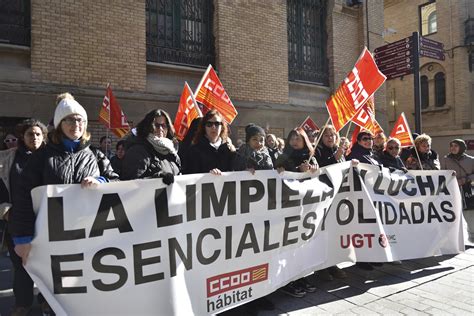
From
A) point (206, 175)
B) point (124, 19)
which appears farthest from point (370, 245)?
point (124, 19)

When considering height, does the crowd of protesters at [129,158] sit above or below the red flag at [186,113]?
below

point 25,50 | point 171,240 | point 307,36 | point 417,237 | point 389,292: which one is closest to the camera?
point 171,240

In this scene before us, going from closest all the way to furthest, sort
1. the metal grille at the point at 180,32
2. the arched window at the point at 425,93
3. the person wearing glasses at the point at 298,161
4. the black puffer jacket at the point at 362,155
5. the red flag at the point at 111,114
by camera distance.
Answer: the person wearing glasses at the point at 298,161 → the black puffer jacket at the point at 362,155 → the red flag at the point at 111,114 → the metal grille at the point at 180,32 → the arched window at the point at 425,93

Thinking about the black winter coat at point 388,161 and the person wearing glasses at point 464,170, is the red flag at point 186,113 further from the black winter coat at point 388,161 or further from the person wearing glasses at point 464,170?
the person wearing glasses at point 464,170

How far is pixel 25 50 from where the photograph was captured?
282 inches

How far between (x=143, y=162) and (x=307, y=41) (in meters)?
9.84

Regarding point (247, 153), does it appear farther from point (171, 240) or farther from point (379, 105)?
point (379, 105)

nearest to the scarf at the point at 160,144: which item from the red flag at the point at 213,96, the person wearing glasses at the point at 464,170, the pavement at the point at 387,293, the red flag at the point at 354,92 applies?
the pavement at the point at 387,293

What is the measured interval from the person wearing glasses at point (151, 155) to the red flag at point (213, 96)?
2736mm

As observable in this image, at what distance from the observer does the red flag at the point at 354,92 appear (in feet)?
14.8

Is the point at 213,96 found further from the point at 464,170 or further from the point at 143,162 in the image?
the point at 464,170

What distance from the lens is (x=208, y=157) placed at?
357 centimetres

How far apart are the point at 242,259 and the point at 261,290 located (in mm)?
360

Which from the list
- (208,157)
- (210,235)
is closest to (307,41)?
(208,157)
